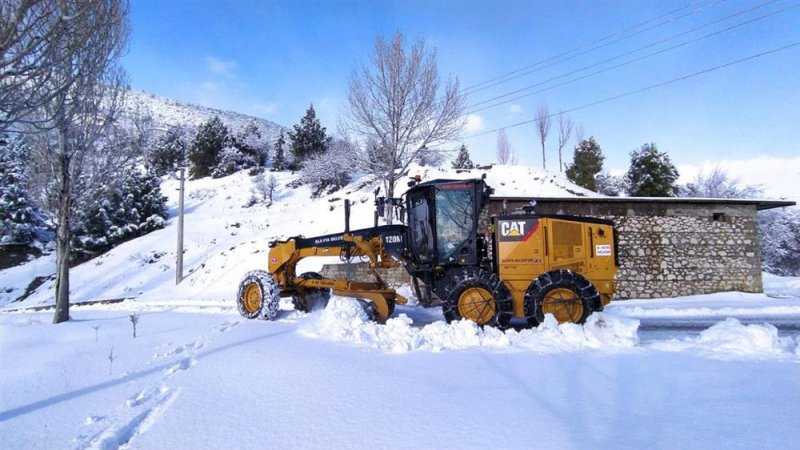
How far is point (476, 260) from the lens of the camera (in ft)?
26.9

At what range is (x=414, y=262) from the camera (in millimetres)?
8562

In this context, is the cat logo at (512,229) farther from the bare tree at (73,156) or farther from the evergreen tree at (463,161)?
the evergreen tree at (463,161)

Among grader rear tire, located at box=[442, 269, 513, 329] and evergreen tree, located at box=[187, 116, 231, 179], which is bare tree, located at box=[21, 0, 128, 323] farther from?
evergreen tree, located at box=[187, 116, 231, 179]

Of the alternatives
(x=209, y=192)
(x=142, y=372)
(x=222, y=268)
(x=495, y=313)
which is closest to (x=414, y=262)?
(x=495, y=313)

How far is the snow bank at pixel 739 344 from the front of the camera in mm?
5320

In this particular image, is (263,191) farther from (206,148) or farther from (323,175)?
(206,148)

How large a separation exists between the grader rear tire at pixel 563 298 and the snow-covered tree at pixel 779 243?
31827 millimetres

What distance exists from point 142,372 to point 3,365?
2050 millimetres

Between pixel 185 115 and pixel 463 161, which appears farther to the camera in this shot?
pixel 185 115

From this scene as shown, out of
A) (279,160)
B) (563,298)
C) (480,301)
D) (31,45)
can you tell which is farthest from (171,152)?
(563,298)

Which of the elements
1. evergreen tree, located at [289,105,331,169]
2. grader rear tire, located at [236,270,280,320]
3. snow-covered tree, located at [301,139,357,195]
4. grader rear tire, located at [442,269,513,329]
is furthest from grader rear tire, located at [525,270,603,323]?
evergreen tree, located at [289,105,331,169]

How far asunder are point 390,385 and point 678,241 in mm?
13810

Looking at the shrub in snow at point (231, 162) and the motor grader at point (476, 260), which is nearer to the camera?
the motor grader at point (476, 260)

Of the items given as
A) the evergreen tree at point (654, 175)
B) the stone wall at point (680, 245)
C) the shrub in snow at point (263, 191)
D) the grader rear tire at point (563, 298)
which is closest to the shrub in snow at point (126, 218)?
the shrub in snow at point (263, 191)
